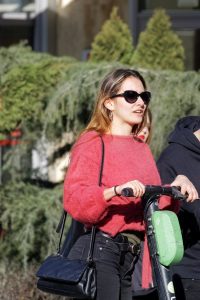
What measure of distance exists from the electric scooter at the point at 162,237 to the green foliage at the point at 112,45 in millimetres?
4304

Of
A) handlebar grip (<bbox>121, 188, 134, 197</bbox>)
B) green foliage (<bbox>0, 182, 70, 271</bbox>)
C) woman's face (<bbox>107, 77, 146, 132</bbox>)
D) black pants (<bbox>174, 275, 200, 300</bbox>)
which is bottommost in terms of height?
green foliage (<bbox>0, 182, 70, 271</bbox>)

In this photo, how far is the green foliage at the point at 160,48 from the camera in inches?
320

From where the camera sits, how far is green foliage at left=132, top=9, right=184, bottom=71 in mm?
8117

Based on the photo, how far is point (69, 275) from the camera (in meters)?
3.79

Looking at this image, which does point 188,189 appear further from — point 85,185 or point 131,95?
point 131,95

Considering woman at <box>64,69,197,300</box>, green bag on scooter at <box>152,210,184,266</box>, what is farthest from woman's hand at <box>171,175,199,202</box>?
green bag on scooter at <box>152,210,184,266</box>

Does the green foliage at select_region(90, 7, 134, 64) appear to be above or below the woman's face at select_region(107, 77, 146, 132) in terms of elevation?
below

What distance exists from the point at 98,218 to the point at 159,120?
256 centimetres

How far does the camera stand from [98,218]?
12.6 feet

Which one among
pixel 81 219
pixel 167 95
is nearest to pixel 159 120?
pixel 167 95

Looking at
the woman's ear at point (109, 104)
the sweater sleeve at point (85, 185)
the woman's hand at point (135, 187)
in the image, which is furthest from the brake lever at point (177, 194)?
the woman's ear at point (109, 104)

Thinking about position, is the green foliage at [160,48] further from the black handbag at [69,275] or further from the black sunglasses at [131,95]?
the black handbag at [69,275]

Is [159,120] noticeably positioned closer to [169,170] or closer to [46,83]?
[46,83]

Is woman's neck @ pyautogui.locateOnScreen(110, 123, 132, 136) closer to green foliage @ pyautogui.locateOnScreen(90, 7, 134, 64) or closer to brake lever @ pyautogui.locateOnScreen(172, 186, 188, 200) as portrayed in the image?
brake lever @ pyautogui.locateOnScreen(172, 186, 188, 200)
